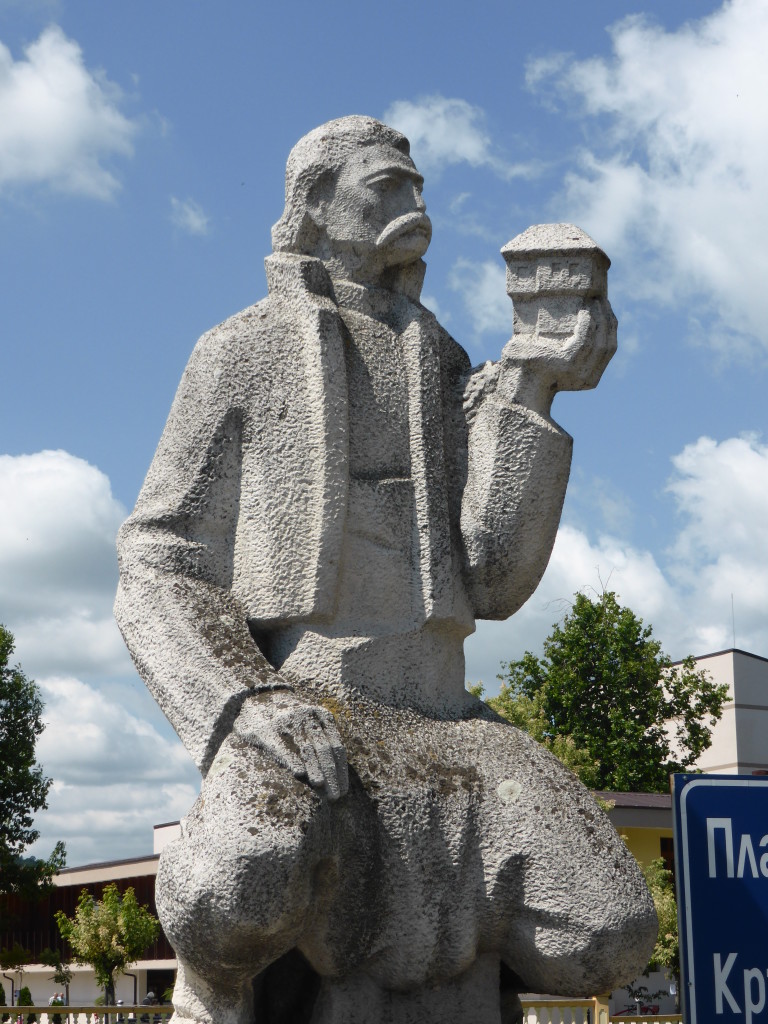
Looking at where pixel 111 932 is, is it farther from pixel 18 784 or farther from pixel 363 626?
pixel 363 626

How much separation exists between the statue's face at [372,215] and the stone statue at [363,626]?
1cm

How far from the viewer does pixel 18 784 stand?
28125 millimetres

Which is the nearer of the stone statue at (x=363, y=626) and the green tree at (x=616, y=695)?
the stone statue at (x=363, y=626)

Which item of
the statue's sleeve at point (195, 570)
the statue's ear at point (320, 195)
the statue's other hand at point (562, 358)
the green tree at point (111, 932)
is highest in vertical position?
the statue's ear at point (320, 195)

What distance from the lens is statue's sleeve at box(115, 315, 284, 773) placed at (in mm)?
4223

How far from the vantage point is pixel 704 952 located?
2682 millimetres

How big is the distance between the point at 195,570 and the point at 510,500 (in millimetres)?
1094

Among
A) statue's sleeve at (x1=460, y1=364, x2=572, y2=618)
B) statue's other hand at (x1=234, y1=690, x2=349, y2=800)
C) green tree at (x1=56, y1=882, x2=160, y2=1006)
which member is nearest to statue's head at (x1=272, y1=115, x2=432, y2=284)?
statue's sleeve at (x1=460, y1=364, x2=572, y2=618)

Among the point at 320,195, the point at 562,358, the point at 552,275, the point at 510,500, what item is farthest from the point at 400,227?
the point at 510,500

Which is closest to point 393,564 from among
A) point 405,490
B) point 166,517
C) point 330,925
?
point 405,490

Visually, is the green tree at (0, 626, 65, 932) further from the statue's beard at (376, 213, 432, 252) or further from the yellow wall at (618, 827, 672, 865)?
the statue's beard at (376, 213, 432, 252)

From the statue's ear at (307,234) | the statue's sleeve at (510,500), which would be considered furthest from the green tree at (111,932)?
the statue's ear at (307,234)

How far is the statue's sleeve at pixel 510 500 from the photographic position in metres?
4.75

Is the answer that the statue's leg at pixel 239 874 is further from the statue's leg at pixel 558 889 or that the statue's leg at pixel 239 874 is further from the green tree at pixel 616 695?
the green tree at pixel 616 695
